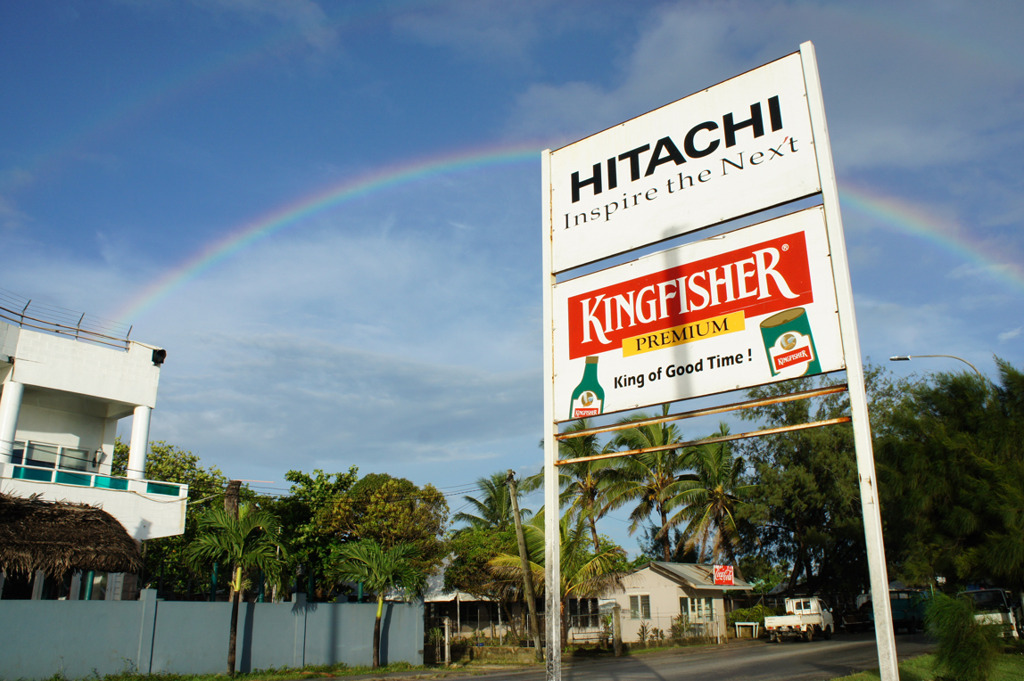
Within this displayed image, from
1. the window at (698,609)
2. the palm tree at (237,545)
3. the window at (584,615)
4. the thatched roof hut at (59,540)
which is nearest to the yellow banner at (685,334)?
the palm tree at (237,545)

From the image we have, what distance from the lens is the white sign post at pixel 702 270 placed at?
23.1 ft

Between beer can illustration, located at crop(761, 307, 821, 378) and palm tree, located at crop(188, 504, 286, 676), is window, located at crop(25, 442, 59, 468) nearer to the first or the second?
palm tree, located at crop(188, 504, 286, 676)

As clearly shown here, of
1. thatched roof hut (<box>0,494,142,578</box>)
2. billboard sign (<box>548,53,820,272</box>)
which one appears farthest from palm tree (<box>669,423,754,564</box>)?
billboard sign (<box>548,53,820,272</box>)

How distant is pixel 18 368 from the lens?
21.6m

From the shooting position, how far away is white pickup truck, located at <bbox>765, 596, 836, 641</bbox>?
3177 centimetres

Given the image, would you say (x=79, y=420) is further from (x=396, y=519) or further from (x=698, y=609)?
(x=698, y=609)

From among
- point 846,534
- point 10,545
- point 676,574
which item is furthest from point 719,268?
point 846,534

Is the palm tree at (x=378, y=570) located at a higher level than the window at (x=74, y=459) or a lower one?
lower

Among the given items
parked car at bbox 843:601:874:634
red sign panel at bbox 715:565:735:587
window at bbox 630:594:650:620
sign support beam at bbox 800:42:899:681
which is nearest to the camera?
sign support beam at bbox 800:42:899:681

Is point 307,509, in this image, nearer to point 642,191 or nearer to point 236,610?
point 236,610

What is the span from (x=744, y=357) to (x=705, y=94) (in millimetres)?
3172

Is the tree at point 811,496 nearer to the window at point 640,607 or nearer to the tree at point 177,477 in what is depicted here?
the window at point 640,607

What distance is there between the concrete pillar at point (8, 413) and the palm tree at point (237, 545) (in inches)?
267

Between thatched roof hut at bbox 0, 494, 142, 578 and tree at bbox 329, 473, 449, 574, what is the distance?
11.3 metres
